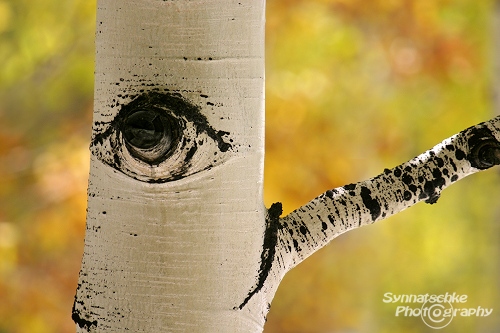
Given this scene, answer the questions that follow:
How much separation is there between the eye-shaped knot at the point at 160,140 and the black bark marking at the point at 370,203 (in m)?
0.14

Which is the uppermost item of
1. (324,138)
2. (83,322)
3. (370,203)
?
(324,138)

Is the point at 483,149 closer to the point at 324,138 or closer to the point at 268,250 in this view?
the point at 268,250

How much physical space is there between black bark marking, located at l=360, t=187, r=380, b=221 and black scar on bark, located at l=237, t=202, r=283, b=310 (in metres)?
0.08

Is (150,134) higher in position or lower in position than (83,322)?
higher

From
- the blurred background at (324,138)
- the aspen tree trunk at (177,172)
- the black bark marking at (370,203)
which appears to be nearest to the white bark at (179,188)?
the aspen tree trunk at (177,172)

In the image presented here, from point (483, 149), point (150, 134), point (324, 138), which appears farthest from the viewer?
point (324, 138)

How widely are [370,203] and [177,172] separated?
7.5 inches

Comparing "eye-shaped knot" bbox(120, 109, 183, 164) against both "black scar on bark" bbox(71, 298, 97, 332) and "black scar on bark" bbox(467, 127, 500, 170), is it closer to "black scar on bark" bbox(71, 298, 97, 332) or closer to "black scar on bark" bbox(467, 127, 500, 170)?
"black scar on bark" bbox(71, 298, 97, 332)

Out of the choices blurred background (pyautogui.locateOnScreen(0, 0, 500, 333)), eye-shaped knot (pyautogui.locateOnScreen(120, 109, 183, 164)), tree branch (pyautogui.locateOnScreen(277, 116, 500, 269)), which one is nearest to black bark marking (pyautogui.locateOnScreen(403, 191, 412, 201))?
tree branch (pyautogui.locateOnScreen(277, 116, 500, 269))

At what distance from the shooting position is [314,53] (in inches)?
121

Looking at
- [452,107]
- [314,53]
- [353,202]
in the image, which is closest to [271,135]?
[314,53]

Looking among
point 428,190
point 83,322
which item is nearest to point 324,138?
point 428,190

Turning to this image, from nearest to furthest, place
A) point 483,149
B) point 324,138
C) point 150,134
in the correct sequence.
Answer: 1. point 150,134
2. point 483,149
3. point 324,138

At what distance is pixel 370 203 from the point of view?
518 mm
